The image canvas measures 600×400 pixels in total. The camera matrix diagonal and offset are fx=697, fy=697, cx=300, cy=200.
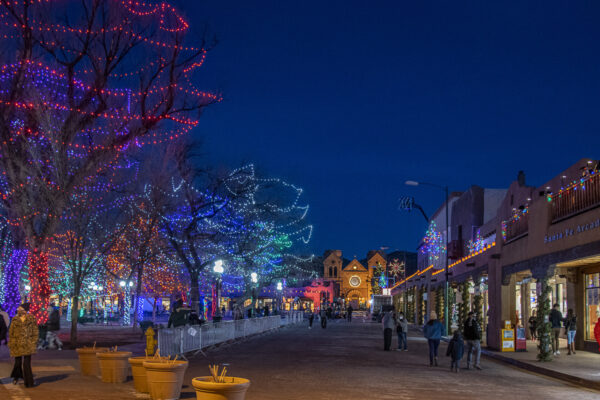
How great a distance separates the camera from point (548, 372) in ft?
62.8

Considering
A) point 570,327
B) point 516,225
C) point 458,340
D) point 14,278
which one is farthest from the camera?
point 516,225

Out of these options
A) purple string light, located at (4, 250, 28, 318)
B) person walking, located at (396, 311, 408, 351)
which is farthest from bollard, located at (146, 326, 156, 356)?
person walking, located at (396, 311, 408, 351)

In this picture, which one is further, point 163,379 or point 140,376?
point 140,376

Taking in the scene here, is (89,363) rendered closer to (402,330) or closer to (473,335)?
(473,335)

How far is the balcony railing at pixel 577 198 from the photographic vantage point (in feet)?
64.5

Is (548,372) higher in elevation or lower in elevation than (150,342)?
lower

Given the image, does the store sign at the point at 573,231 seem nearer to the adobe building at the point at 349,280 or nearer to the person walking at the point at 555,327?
the person walking at the point at 555,327

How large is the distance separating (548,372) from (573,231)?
→ 451 centimetres

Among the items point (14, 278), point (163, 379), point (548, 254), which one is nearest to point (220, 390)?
point (163, 379)

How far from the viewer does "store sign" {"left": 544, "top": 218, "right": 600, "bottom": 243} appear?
1939 cm

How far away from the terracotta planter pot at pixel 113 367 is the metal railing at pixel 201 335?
4.88m

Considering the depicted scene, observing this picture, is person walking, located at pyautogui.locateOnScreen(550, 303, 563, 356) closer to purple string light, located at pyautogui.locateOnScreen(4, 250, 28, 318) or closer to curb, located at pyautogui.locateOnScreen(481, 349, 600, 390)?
curb, located at pyautogui.locateOnScreen(481, 349, 600, 390)

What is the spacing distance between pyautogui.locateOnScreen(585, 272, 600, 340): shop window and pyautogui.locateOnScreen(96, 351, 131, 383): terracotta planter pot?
19174 mm

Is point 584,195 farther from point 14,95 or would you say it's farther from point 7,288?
point 7,288
